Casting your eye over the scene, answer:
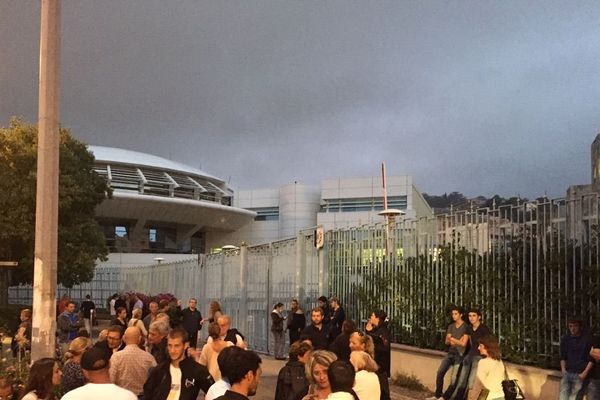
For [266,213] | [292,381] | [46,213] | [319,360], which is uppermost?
[266,213]

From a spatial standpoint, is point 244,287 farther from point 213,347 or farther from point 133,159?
point 133,159

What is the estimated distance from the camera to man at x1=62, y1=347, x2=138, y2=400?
4102 mm

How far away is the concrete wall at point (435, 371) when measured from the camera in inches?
395

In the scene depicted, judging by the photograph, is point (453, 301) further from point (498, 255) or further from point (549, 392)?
point (549, 392)

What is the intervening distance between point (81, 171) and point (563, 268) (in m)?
23.5

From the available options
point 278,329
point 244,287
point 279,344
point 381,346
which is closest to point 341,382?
point 381,346

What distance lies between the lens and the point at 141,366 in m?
6.28

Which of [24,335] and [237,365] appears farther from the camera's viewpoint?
[24,335]

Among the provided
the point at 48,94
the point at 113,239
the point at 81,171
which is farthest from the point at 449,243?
the point at 113,239

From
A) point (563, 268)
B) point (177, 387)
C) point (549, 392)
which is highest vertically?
point (563, 268)

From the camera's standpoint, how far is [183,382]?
543 centimetres

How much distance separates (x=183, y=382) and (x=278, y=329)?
39.1 feet

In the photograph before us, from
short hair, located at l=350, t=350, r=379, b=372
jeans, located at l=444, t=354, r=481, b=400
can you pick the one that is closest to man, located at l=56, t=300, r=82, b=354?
jeans, located at l=444, t=354, r=481, b=400

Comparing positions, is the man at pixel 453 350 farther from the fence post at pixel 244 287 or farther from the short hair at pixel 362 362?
Result: the fence post at pixel 244 287
